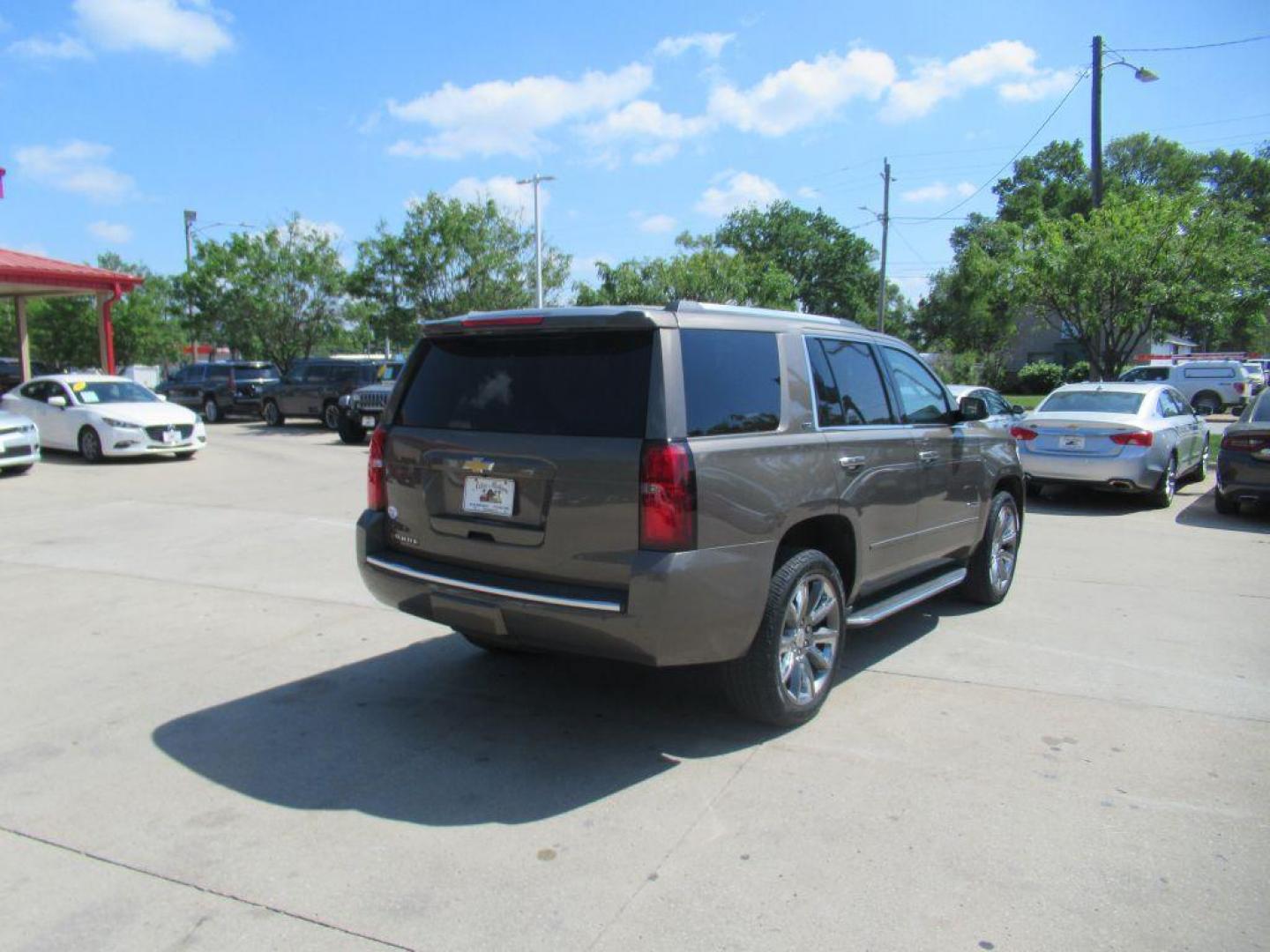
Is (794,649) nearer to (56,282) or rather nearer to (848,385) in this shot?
(848,385)

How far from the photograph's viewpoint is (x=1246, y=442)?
10.0 m

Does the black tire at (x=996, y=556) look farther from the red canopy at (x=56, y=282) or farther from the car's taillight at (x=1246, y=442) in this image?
the red canopy at (x=56, y=282)

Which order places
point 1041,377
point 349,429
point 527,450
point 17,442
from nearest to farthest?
point 527,450 → point 17,442 → point 349,429 → point 1041,377

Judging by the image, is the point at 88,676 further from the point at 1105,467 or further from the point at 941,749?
the point at 1105,467

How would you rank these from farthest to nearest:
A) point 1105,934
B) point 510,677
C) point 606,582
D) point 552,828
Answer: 1. point 510,677
2. point 606,582
3. point 552,828
4. point 1105,934

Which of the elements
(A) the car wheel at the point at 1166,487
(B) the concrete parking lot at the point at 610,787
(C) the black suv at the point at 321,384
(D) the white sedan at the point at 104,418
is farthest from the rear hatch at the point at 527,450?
(C) the black suv at the point at 321,384

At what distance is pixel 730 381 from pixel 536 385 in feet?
2.80

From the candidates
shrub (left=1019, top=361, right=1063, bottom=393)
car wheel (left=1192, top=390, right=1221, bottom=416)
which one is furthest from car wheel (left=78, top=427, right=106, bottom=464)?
shrub (left=1019, top=361, right=1063, bottom=393)

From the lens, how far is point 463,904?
9.71ft

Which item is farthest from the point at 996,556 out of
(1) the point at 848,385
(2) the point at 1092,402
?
(2) the point at 1092,402

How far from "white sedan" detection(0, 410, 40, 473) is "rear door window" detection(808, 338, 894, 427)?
1340cm

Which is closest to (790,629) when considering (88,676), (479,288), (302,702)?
(302,702)

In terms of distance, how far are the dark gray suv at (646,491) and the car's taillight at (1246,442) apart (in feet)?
23.2

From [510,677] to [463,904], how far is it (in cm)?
214
